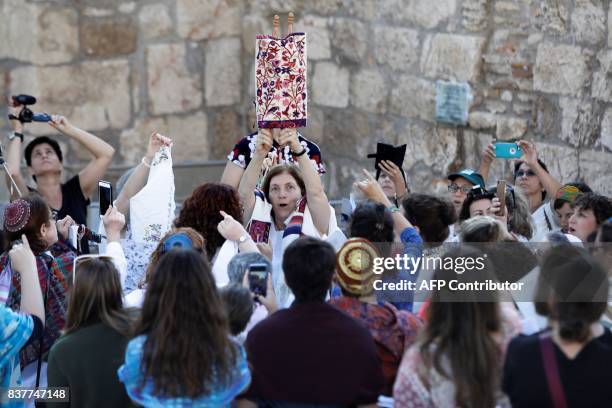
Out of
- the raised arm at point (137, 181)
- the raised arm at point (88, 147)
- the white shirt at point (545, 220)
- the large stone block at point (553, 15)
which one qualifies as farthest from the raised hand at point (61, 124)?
the large stone block at point (553, 15)

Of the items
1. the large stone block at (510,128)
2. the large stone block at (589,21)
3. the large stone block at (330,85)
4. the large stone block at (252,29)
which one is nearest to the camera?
the large stone block at (589,21)

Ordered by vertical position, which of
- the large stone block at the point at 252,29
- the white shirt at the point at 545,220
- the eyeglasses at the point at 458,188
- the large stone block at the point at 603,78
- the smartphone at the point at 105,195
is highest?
the large stone block at the point at 252,29

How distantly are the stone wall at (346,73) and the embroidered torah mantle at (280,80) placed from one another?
6.59 feet

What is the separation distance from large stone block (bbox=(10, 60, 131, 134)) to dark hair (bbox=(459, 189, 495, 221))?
4.09 meters

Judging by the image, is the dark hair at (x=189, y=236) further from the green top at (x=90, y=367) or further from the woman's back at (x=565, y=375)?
the woman's back at (x=565, y=375)

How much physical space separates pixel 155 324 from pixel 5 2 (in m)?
5.60

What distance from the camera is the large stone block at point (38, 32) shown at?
873cm

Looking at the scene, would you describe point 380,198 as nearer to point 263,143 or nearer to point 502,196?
point 502,196

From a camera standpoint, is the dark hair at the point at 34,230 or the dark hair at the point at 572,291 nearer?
the dark hair at the point at 572,291

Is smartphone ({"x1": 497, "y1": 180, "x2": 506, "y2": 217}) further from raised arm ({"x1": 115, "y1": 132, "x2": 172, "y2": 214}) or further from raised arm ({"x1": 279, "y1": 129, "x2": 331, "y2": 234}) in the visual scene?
raised arm ({"x1": 115, "y1": 132, "x2": 172, "y2": 214})

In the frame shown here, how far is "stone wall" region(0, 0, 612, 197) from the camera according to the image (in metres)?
7.10

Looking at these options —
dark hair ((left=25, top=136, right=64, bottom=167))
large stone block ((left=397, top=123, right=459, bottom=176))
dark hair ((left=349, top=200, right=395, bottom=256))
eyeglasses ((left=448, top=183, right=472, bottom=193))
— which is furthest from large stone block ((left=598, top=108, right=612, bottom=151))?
dark hair ((left=25, top=136, right=64, bottom=167))

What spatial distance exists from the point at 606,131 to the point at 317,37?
270cm

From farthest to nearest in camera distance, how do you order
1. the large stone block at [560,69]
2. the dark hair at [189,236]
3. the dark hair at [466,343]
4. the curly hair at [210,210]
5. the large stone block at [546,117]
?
the large stone block at [546,117] → the large stone block at [560,69] → the curly hair at [210,210] → the dark hair at [189,236] → the dark hair at [466,343]
